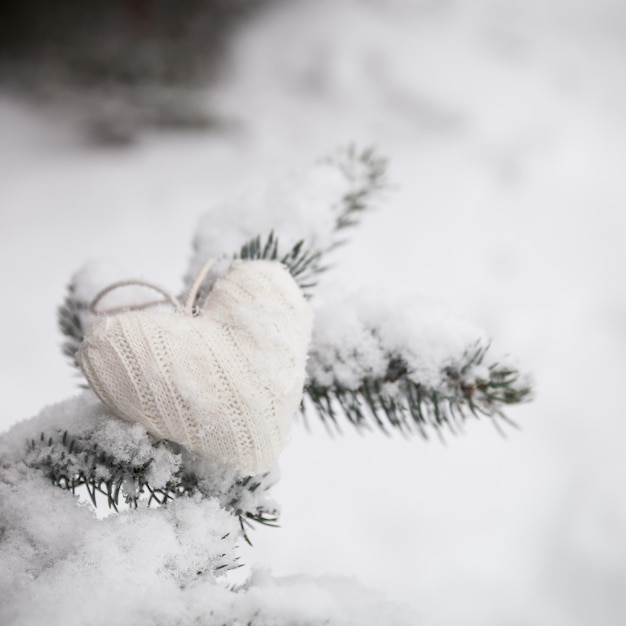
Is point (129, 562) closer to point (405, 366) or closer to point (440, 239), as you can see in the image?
point (405, 366)

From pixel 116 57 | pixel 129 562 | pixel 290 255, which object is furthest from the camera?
pixel 116 57

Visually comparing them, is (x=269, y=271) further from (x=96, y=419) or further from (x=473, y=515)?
(x=473, y=515)

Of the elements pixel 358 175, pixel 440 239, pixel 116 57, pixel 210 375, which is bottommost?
pixel 210 375

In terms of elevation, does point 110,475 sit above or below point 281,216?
below

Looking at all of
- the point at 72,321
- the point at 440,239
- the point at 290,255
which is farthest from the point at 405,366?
the point at 440,239

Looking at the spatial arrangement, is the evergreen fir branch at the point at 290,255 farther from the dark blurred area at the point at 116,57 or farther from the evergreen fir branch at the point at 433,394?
the dark blurred area at the point at 116,57

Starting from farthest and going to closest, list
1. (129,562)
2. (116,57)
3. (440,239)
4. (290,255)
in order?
(116,57)
(440,239)
(290,255)
(129,562)

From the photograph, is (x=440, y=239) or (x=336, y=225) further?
(x=440, y=239)

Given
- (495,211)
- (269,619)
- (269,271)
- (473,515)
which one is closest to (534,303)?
(495,211)
